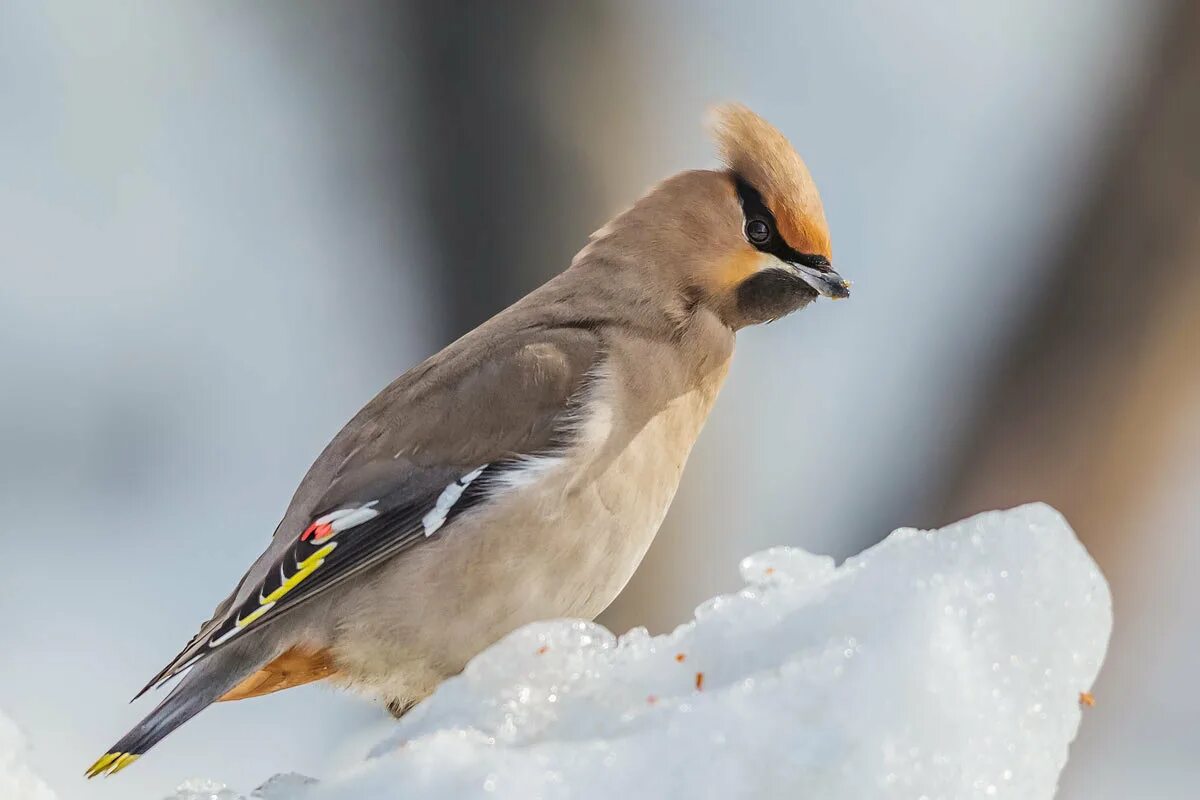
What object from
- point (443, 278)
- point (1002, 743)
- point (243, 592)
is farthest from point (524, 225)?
point (1002, 743)

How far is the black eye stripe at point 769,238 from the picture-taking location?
8.47 feet

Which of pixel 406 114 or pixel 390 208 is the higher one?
pixel 406 114

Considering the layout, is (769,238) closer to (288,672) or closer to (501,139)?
(288,672)

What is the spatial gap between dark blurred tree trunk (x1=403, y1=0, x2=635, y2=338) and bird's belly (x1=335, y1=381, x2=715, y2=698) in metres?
1.71

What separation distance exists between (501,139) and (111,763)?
244 cm

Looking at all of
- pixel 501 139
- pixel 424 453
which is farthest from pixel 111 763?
pixel 501 139

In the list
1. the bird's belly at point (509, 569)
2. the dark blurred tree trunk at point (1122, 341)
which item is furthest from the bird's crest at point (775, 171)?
the dark blurred tree trunk at point (1122, 341)

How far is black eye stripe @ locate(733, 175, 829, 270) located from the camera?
2582 mm

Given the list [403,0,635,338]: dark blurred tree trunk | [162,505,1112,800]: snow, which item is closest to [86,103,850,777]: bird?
[162,505,1112,800]: snow

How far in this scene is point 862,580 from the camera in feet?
4.48

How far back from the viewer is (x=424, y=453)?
246 centimetres

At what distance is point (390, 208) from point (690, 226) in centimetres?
215

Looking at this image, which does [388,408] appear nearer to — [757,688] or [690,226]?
[690,226]

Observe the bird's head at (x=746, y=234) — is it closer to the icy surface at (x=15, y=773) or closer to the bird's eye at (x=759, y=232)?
the bird's eye at (x=759, y=232)
